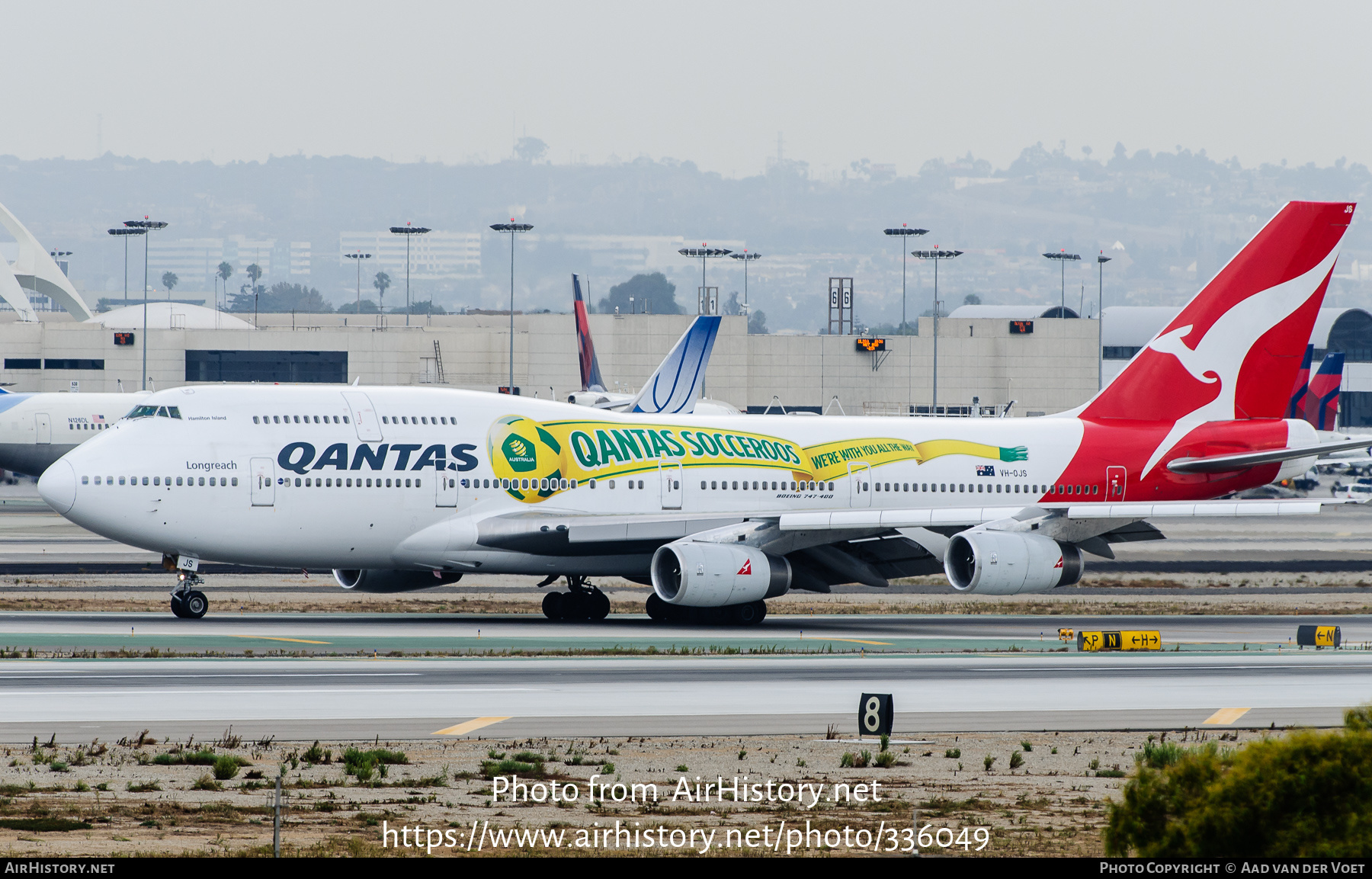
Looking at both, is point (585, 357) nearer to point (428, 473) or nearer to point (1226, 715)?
point (428, 473)

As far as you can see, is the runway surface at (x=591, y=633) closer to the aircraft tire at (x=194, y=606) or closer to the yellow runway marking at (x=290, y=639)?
the yellow runway marking at (x=290, y=639)

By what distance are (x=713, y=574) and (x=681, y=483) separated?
4117mm

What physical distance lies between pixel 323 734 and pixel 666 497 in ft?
68.7

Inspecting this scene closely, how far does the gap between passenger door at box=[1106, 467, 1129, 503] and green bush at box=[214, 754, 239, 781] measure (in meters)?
32.5

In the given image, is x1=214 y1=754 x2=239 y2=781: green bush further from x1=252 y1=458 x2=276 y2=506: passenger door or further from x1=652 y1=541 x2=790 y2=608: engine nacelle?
x1=652 y1=541 x2=790 y2=608: engine nacelle

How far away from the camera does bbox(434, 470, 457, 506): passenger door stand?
3962 centimetres

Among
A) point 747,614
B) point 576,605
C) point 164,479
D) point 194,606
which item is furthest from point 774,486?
point 164,479

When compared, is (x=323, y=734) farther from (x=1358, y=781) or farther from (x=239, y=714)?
(x=1358, y=781)

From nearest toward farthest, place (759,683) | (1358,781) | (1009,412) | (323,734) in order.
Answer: (1358,781) → (323,734) → (759,683) → (1009,412)

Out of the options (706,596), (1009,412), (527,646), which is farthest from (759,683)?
(1009,412)

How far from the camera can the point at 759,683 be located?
28453 millimetres

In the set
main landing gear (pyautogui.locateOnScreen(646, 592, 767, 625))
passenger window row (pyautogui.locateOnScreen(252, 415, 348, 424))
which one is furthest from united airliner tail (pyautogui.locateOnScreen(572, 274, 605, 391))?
Result: passenger window row (pyautogui.locateOnScreen(252, 415, 348, 424))

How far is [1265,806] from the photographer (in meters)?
11.0
